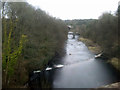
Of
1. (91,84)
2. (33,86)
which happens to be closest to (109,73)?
(91,84)

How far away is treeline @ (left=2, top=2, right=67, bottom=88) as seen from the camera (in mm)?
4203

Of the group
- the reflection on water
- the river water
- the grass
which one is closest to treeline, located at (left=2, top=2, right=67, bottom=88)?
the river water

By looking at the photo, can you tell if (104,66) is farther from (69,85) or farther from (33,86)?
(33,86)

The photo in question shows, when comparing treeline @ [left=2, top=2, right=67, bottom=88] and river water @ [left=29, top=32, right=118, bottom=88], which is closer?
treeline @ [left=2, top=2, right=67, bottom=88]

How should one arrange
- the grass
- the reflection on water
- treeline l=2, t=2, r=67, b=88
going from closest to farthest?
treeline l=2, t=2, r=67, b=88 < the reflection on water < the grass

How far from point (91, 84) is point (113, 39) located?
3.98 meters

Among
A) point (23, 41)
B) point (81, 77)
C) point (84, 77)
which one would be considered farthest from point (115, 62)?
point (23, 41)

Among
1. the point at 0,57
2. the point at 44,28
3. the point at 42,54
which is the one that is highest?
the point at 44,28

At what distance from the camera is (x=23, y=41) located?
4.72m

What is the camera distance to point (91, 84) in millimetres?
6562

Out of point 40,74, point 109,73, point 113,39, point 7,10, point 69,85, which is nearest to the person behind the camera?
point 7,10

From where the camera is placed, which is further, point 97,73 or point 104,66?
point 104,66

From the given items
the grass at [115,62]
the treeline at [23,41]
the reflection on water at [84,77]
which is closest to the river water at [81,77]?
the reflection on water at [84,77]

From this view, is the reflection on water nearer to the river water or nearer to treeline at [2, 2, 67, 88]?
the river water
